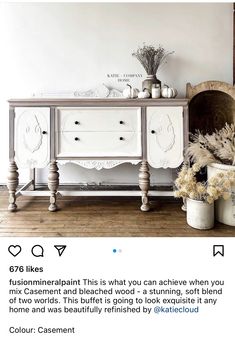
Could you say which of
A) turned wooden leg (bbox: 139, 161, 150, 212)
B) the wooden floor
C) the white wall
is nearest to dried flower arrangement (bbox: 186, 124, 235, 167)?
turned wooden leg (bbox: 139, 161, 150, 212)

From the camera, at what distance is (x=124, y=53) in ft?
8.82

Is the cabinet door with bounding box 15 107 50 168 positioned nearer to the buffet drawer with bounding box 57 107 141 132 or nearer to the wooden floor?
the buffet drawer with bounding box 57 107 141 132

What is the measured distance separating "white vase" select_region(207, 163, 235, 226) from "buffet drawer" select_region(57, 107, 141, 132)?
2.04ft

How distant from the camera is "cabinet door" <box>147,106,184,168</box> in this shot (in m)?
2.19

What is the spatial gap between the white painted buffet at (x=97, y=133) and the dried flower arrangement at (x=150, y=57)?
48 centimetres

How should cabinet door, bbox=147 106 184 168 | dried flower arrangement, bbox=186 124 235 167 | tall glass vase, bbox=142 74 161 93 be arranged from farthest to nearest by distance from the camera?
1. tall glass vase, bbox=142 74 161 93
2. cabinet door, bbox=147 106 184 168
3. dried flower arrangement, bbox=186 124 235 167

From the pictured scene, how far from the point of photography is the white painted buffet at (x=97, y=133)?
2.20 metres

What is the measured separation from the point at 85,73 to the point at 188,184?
1.42 meters
